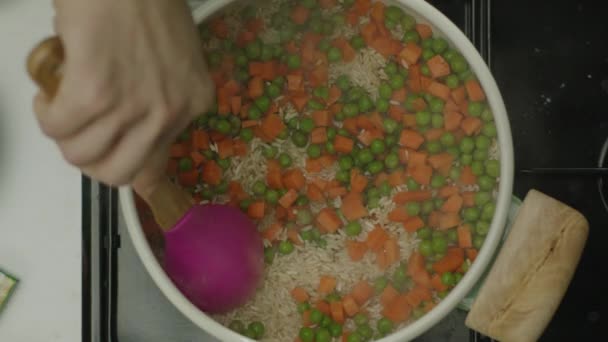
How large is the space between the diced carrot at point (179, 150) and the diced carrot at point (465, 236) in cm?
54

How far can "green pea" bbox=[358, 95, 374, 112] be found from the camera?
1286 millimetres

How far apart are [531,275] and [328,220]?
0.38 m

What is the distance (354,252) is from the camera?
49.5 inches

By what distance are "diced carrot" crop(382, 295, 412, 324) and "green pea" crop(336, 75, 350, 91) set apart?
0.41 meters

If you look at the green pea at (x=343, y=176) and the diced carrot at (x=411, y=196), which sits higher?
the green pea at (x=343, y=176)

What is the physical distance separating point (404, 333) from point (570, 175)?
1.76ft

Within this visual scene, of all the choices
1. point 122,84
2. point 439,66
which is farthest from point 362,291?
point 122,84

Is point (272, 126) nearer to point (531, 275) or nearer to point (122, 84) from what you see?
point (531, 275)

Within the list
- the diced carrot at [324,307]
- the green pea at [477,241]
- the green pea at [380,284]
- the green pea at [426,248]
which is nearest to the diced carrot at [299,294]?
the diced carrot at [324,307]

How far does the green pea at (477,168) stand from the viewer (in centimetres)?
125

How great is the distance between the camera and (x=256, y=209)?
1267 millimetres

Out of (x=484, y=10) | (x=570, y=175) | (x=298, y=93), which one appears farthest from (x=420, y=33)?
(x=570, y=175)

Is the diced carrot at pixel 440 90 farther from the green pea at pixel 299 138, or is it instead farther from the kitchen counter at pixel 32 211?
the kitchen counter at pixel 32 211

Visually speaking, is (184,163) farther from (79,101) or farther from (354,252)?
(79,101)
